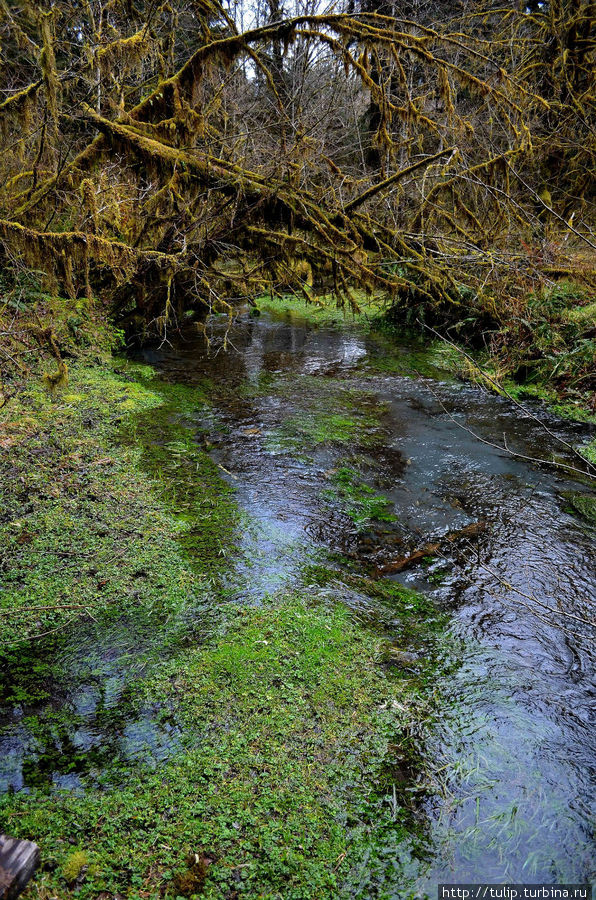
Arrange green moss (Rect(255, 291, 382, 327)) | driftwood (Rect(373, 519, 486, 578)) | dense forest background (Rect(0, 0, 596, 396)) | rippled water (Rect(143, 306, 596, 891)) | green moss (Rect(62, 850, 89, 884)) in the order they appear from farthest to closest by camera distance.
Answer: green moss (Rect(255, 291, 382, 327)), dense forest background (Rect(0, 0, 596, 396)), driftwood (Rect(373, 519, 486, 578)), rippled water (Rect(143, 306, 596, 891)), green moss (Rect(62, 850, 89, 884))

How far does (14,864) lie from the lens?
5.75 ft

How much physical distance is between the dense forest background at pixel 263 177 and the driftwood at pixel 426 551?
2.88 meters

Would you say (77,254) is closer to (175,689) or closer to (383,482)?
(383,482)

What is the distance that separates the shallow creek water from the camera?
2648mm

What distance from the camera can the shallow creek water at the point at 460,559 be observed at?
2.65m

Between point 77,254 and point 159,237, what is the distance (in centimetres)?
209

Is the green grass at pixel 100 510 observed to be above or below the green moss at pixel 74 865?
above

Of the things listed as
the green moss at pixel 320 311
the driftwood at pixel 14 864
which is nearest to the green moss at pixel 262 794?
the driftwood at pixel 14 864

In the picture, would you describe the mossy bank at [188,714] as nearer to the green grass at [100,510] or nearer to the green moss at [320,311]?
the green grass at [100,510]

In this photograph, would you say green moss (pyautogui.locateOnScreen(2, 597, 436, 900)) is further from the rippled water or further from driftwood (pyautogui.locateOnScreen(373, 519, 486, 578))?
driftwood (pyautogui.locateOnScreen(373, 519, 486, 578))

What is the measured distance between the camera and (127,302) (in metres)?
10.3

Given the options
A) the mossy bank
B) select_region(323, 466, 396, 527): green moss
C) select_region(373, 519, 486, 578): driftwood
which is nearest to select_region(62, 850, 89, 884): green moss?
the mossy bank

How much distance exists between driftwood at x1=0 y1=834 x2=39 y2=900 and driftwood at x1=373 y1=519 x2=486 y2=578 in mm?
2963

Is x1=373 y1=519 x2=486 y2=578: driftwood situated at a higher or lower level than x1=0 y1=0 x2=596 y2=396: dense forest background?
lower
